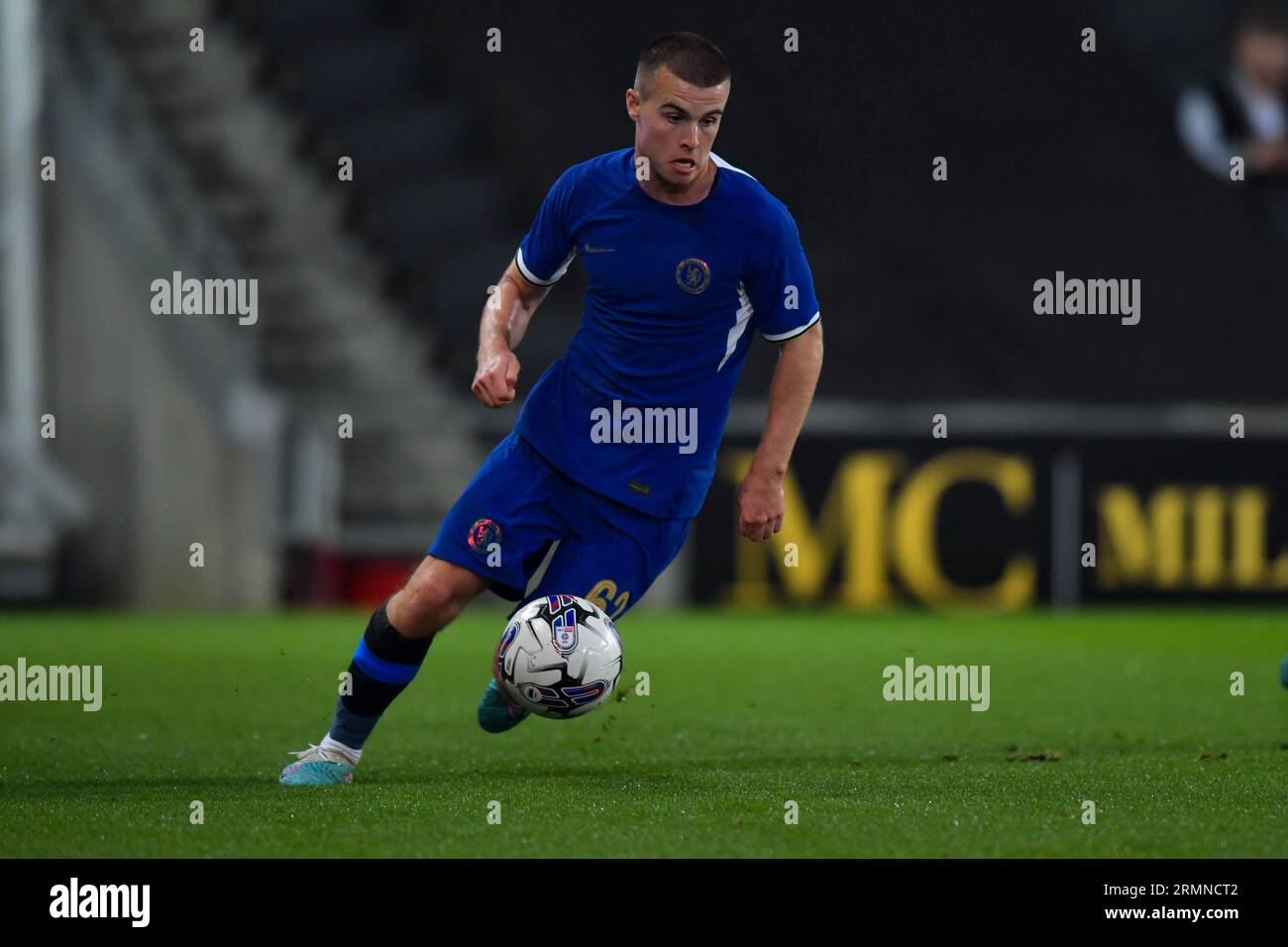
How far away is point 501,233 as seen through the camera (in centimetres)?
1725

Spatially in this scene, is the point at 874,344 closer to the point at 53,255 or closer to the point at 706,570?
the point at 706,570

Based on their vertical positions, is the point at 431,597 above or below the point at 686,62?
below

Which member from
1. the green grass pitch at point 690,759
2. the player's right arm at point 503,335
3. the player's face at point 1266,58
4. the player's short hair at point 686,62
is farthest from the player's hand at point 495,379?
the player's face at point 1266,58

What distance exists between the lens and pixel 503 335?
217 inches

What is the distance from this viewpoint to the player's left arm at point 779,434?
17.7 ft

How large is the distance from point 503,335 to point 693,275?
53 centimetres

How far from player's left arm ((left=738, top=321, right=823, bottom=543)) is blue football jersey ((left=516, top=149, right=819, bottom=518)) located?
0.20 ft

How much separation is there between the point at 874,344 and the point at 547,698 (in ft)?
39.5

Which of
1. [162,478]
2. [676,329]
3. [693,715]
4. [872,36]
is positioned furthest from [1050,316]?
[676,329]

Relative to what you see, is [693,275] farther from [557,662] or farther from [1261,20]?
[1261,20]

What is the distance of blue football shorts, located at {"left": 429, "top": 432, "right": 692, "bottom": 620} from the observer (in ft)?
17.6

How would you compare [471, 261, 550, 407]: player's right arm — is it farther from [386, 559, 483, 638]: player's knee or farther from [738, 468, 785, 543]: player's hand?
[738, 468, 785, 543]: player's hand

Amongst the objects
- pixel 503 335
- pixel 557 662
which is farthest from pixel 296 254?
pixel 557 662

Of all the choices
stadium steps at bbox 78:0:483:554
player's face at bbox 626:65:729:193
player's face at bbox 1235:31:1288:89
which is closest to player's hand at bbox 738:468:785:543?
player's face at bbox 626:65:729:193
